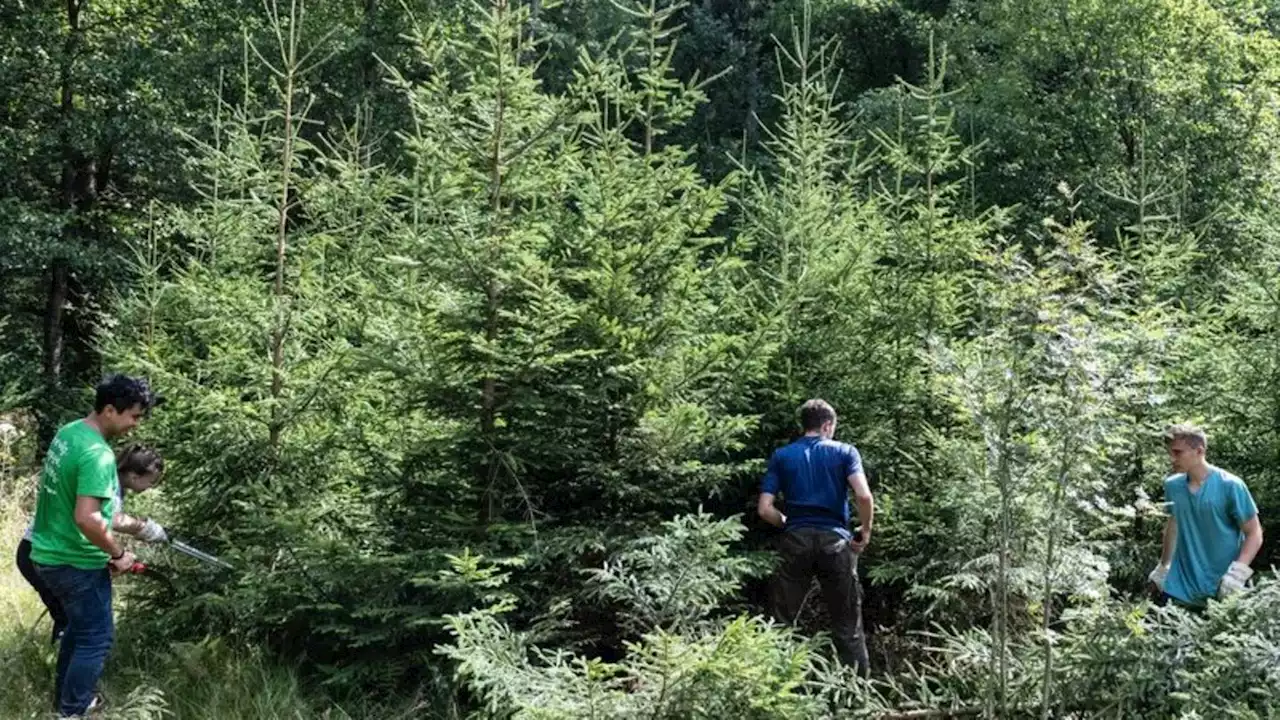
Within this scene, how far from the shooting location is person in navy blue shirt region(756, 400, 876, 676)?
20.2ft

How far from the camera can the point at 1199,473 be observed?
19.7ft

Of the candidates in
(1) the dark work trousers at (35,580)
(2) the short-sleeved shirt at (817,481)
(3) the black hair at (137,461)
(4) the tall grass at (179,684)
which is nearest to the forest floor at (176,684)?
(4) the tall grass at (179,684)

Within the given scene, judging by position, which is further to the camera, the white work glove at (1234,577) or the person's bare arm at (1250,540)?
the person's bare arm at (1250,540)

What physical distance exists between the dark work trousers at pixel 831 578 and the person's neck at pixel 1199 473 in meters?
1.96

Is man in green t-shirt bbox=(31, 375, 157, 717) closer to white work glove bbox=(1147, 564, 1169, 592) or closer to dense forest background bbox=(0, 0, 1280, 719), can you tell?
dense forest background bbox=(0, 0, 1280, 719)

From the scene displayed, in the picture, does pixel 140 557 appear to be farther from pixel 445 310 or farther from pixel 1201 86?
pixel 1201 86

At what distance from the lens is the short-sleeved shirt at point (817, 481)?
6.16 metres

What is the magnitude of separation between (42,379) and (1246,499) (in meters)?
16.3

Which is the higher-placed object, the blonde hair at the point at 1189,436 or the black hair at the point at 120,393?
the black hair at the point at 120,393

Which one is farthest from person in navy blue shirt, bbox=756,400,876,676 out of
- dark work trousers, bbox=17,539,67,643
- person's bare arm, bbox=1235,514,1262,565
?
dark work trousers, bbox=17,539,67,643

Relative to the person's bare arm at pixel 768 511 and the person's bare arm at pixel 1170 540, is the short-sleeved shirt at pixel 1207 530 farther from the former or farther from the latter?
the person's bare arm at pixel 768 511

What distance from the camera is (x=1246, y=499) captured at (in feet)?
19.4

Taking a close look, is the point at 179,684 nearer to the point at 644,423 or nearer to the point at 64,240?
the point at 644,423

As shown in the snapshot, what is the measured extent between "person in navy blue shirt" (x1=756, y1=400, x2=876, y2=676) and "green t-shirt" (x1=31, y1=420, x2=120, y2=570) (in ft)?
11.5
